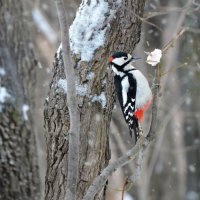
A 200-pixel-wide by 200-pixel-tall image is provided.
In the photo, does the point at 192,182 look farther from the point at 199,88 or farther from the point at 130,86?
the point at 130,86

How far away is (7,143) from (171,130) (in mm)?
10484

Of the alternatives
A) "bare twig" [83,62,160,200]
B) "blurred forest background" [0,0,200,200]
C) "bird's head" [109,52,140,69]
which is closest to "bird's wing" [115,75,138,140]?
"bird's head" [109,52,140,69]

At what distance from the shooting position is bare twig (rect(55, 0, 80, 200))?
4039 millimetres

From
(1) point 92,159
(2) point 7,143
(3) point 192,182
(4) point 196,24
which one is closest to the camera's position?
(1) point 92,159

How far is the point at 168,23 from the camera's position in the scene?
53.2ft

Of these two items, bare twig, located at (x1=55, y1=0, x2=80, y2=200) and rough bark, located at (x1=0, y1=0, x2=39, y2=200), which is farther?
rough bark, located at (x1=0, y1=0, x2=39, y2=200)

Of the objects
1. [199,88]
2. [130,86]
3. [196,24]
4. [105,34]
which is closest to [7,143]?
[130,86]

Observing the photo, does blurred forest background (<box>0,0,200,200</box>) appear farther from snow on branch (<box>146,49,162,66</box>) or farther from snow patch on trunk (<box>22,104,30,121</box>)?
snow on branch (<box>146,49,162,66</box>)

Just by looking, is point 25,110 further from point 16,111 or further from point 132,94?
point 132,94

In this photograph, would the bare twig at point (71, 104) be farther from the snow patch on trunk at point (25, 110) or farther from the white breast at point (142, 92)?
the snow patch on trunk at point (25, 110)

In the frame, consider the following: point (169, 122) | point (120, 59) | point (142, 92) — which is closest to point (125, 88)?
point (142, 92)

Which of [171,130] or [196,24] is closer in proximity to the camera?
[196,24]

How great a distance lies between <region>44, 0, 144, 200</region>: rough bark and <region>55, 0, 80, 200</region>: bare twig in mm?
584

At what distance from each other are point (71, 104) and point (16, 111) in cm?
291
